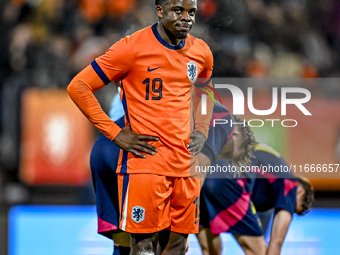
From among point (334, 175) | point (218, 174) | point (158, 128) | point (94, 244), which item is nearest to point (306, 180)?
point (334, 175)

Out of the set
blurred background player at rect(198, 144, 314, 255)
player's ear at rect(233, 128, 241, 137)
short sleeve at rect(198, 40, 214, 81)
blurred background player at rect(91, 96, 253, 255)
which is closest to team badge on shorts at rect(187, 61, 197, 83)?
short sleeve at rect(198, 40, 214, 81)

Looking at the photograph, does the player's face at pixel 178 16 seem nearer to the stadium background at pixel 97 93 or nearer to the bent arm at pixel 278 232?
the stadium background at pixel 97 93

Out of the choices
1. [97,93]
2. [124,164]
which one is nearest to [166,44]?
[124,164]

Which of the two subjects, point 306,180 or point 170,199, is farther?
point 306,180

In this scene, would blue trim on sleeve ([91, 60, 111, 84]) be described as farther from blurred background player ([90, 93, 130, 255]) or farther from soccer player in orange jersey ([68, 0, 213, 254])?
blurred background player ([90, 93, 130, 255])

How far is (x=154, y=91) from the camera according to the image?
240 cm

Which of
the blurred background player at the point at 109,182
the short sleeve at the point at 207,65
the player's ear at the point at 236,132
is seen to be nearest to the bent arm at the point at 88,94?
the blurred background player at the point at 109,182

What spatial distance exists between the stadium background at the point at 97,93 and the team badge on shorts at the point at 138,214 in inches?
43.6

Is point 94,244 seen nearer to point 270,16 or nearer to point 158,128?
point 158,128

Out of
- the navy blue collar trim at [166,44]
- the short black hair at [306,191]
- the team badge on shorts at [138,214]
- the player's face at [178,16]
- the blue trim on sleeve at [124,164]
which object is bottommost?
the short black hair at [306,191]

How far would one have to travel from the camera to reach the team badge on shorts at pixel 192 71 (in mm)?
2459

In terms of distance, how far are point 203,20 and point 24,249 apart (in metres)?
2.10

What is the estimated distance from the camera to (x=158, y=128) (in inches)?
94.7

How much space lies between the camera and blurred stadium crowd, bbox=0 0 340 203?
3.38m
